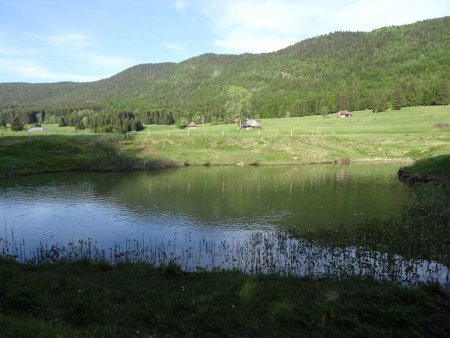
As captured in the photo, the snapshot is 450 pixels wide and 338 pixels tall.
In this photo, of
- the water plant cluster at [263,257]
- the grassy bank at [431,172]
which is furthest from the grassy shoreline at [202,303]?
the grassy bank at [431,172]

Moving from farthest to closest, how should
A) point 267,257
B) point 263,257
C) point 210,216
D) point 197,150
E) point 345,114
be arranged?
point 345,114 < point 197,150 < point 210,216 < point 267,257 < point 263,257

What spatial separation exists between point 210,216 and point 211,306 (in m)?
22.1

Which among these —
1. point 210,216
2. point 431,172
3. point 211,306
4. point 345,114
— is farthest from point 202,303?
point 345,114

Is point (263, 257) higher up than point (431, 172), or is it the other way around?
point (431, 172)

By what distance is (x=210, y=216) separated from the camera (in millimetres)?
37438

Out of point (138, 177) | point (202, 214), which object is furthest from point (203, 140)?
point (202, 214)

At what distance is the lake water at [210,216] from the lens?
2362 centimetres

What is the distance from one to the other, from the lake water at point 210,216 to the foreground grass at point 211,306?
364 cm

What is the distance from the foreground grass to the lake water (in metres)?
3.64

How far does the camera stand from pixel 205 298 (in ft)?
52.8

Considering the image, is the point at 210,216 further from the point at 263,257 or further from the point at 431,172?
the point at 431,172

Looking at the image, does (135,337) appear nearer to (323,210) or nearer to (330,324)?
(330,324)

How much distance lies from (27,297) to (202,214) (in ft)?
78.5

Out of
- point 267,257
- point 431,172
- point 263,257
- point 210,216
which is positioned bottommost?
point 210,216
